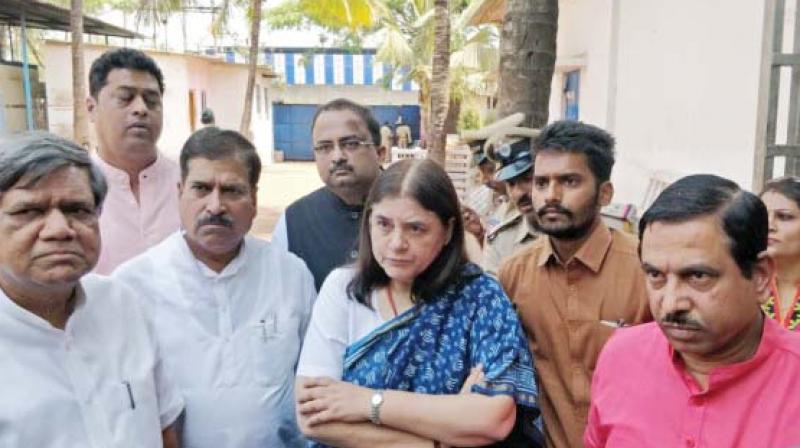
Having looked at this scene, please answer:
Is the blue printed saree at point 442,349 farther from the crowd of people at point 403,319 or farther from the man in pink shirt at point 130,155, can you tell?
the man in pink shirt at point 130,155

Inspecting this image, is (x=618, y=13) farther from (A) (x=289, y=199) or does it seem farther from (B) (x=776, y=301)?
(A) (x=289, y=199)

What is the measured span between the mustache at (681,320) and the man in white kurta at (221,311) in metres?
1.23

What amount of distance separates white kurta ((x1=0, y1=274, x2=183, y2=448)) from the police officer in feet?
5.11

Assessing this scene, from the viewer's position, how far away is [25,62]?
44.3 feet

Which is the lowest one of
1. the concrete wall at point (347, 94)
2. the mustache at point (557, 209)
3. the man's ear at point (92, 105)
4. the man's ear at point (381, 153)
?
the mustache at point (557, 209)

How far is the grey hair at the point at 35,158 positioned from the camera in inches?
64.1

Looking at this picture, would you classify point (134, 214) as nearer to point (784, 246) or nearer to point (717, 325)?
point (717, 325)

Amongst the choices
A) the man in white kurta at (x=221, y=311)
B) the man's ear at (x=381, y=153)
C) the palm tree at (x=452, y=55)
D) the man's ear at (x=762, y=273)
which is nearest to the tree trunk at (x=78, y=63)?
the palm tree at (x=452, y=55)

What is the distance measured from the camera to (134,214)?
3.00 metres

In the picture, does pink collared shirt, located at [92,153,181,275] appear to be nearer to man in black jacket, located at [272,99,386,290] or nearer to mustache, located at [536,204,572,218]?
man in black jacket, located at [272,99,386,290]

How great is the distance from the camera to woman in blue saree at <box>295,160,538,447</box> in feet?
6.12

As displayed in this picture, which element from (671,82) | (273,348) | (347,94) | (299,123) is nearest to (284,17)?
(299,123)

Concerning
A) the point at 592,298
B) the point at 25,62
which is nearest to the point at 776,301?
the point at 592,298

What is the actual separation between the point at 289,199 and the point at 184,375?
14839mm
